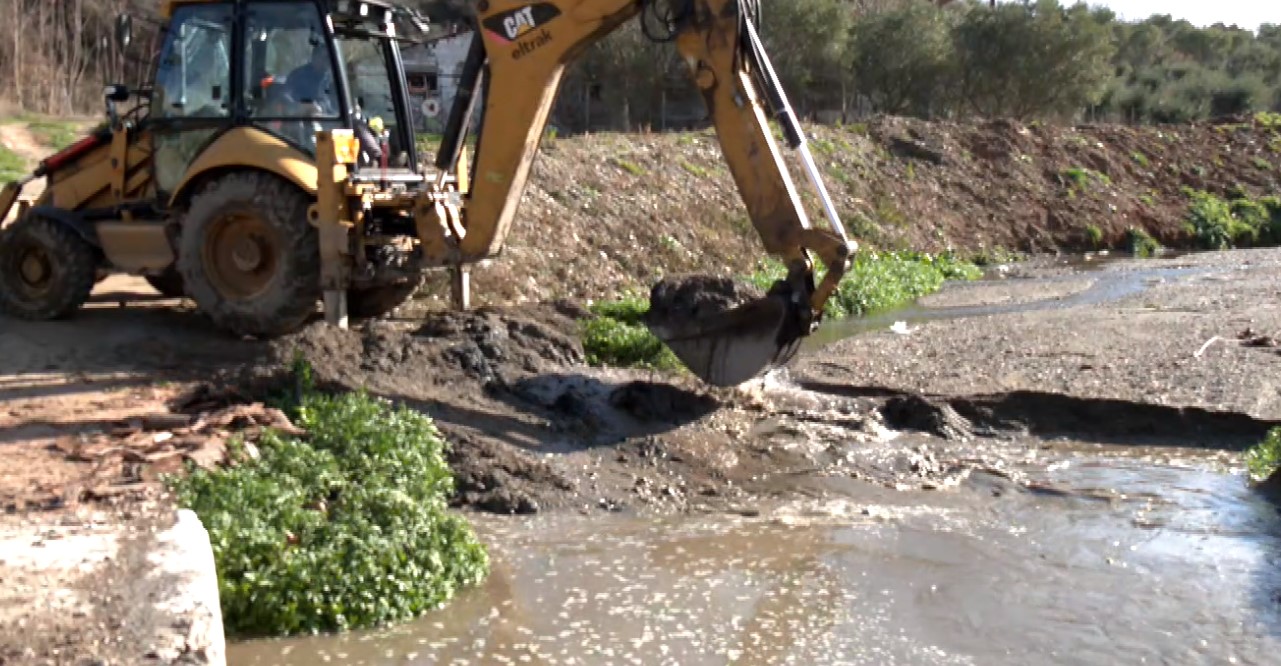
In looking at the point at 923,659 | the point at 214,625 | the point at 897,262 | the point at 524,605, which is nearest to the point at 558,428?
the point at 524,605

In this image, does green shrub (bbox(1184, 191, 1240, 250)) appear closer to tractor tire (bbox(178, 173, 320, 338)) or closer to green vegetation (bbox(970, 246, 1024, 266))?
green vegetation (bbox(970, 246, 1024, 266))

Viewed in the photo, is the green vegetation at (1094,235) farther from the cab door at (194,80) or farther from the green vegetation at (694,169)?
the cab door at (194,80)

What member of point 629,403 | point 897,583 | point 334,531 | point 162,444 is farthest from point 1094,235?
point 334,531

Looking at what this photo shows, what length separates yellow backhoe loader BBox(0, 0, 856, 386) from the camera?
10.9m

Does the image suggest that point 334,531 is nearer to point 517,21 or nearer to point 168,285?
point 517,21

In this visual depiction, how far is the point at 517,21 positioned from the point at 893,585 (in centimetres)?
533

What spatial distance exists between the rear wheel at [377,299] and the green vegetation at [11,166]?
33.5 ft

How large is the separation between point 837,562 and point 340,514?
2849 mm

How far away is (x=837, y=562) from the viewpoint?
8758 millimetres

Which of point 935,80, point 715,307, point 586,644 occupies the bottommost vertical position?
point 586,644

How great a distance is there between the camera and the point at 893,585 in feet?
27.3

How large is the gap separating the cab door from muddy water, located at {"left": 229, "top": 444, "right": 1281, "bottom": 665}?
200 inches

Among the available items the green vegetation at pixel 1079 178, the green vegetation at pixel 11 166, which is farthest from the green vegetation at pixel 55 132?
the green vegetation at pixel 1079 178

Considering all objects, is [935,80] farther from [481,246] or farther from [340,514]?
[340,514]
